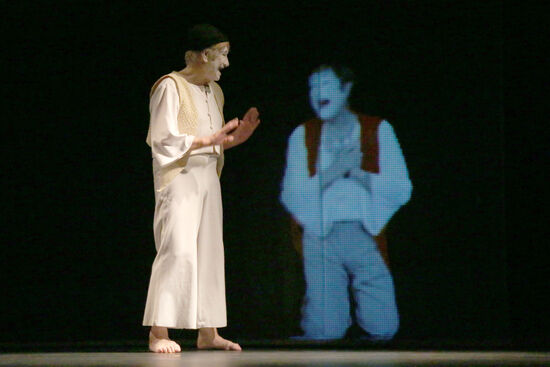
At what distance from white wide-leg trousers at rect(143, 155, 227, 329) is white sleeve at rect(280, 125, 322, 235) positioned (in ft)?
2.98

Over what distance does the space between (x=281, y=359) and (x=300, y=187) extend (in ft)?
5.37

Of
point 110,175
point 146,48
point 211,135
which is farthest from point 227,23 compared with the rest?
point 211,135

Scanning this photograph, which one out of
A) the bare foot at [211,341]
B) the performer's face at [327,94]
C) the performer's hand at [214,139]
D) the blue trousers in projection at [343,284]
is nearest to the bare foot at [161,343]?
the bare foot at [211,341]

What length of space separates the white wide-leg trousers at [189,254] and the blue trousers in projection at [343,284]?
970mm

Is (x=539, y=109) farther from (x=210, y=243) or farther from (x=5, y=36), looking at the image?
(x=5, y=36)

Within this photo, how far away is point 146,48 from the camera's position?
4.67 meters

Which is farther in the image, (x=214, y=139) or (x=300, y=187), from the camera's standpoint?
(x=300, y=187)

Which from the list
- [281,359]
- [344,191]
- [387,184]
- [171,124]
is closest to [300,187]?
[344,191]

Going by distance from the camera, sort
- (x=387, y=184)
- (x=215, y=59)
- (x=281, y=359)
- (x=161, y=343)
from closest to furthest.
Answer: (x=281, y=359) < (x=161, y=343) < (x=215, y=59) < (x=387, y=184)

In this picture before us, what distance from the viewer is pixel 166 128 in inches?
142

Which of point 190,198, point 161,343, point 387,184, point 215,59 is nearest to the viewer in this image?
point 161,343

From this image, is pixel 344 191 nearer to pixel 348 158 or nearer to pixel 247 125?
pixel 348 158

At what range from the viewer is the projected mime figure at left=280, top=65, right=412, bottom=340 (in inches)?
181

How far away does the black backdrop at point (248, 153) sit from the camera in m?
4.55
